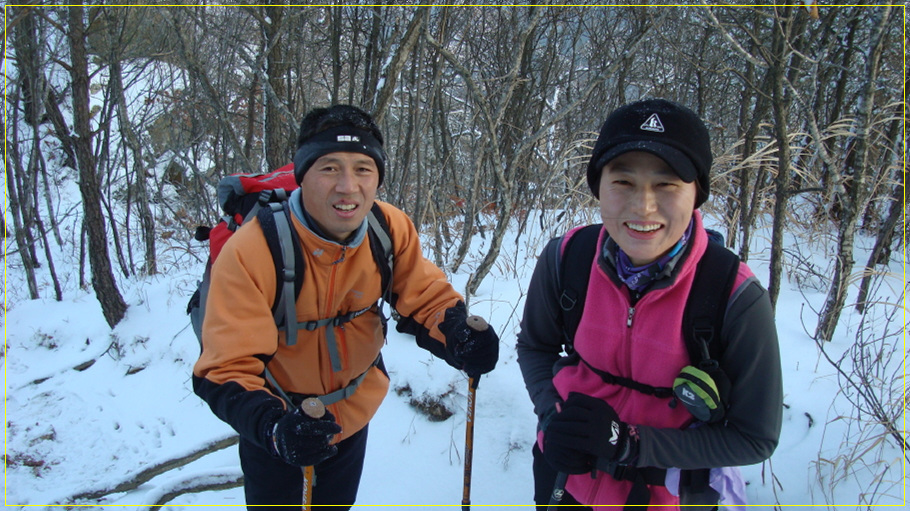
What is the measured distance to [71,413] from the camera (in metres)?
3.98

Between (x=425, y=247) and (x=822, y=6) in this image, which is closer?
(x=822, y=6)

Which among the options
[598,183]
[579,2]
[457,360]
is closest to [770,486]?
[457,360]

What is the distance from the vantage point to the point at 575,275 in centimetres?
149

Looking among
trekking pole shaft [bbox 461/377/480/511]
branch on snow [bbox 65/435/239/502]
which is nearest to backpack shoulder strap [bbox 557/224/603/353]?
trekking pole shaft [bbox 461/377/480/511]

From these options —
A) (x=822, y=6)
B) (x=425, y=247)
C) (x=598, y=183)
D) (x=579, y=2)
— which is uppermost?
(x=579, y=2)

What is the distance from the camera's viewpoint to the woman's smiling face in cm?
126

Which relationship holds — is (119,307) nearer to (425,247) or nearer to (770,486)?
(425,247)

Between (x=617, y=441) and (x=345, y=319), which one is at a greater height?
(x=345, y=319)

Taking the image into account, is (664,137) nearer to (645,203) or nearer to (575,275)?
(645,203)

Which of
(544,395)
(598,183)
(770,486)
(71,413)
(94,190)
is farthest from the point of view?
(94,190)

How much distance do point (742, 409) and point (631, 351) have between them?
0.29 metres

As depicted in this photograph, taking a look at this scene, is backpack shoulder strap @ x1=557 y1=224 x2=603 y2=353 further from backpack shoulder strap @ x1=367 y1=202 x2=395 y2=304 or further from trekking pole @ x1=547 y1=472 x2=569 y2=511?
backpack shoulder strap @ x1=367 y1=202 x2=395 y2=304

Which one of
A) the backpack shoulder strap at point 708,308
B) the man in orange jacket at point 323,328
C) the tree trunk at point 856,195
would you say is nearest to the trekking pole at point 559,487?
the man in orange jacket at point 323,328

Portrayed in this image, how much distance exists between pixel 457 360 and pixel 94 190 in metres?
5.07
